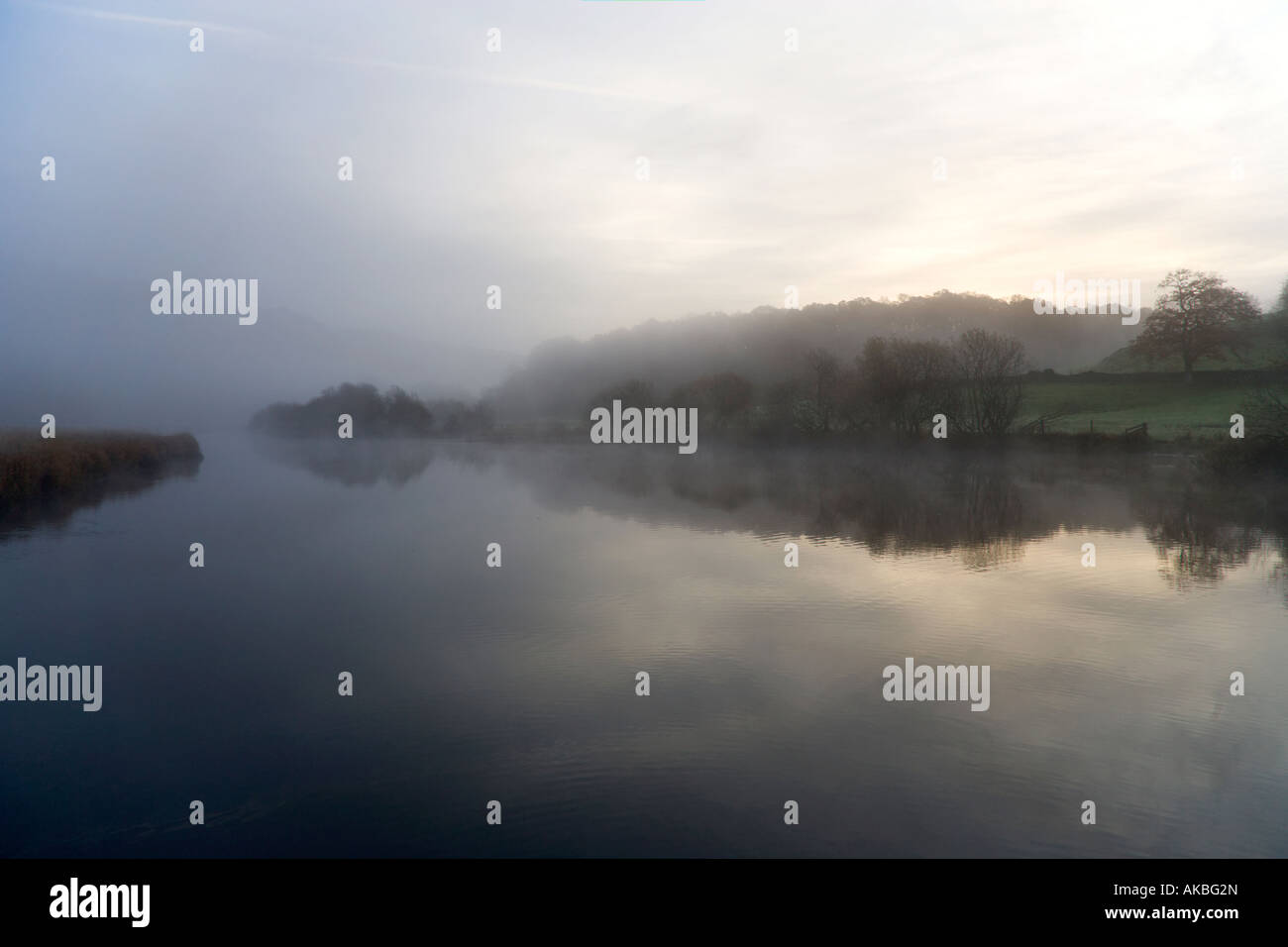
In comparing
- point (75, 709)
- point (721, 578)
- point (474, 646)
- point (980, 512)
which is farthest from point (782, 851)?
point (980, 512)

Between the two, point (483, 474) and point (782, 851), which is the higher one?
point (483, 474)

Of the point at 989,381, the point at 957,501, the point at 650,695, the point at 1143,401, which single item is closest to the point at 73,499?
the point at 650,695

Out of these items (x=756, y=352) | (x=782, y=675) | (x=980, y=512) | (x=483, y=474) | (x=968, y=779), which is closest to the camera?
(x=968, y=779)

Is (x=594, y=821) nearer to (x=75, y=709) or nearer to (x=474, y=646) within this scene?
(x=474, y=646)

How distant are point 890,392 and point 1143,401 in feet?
64.8

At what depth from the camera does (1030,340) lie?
141625 millimetres

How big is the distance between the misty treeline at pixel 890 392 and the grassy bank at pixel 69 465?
4540 centimetres

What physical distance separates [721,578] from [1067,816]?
9301 mm

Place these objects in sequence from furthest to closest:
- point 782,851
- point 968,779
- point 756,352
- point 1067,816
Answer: point 756,352, point 968,779, point 1067,816, point 782,851

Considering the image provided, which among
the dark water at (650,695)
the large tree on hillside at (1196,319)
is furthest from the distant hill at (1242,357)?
the dark water at (650,695)

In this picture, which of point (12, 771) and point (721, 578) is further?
point (721, 578)

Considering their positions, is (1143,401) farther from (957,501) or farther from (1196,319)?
(957,501)

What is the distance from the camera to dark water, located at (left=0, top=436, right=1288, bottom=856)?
6566 millimetres

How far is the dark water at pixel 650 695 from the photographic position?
657 cm
